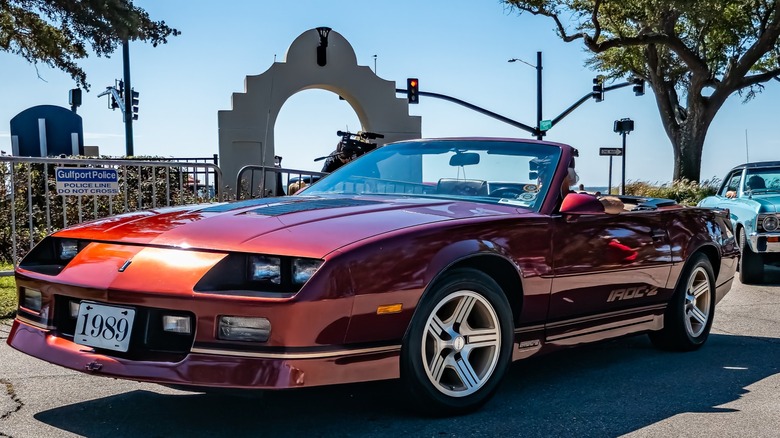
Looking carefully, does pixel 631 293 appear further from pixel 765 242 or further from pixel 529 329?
pixel 765 242

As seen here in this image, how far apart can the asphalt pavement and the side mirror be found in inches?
37.5

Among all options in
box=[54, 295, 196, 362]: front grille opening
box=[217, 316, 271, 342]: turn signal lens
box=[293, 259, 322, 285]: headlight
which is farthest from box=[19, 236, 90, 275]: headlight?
box=[293, 259, 322, 285]: headlight

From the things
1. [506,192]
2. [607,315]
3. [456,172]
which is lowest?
[607,315]

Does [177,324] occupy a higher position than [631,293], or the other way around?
[177,324]

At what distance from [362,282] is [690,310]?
3204mm

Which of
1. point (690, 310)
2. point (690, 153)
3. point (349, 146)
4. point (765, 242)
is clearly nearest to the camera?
point (690, 310)

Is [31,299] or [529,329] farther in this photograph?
[529,329]

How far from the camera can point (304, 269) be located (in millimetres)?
3486

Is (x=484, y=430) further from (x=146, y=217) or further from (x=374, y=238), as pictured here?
(x=146, y=217)

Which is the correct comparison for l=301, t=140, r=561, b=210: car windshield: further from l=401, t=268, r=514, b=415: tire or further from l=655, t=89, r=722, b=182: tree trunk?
l=655, t=89, r=722, b=182: tree trunk

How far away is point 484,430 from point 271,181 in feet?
42.9

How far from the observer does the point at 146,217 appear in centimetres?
437

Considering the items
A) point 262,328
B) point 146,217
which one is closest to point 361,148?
point 146,217

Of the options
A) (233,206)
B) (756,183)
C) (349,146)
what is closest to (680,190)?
(349,146)
